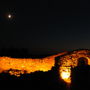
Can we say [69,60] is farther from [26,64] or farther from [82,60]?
[26,64]

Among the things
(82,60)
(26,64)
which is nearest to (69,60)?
(82,60)

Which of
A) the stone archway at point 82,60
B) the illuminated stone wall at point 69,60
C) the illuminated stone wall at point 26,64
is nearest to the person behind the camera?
the illuminated stone wall at point 69,60

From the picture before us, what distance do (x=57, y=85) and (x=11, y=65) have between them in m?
9.73

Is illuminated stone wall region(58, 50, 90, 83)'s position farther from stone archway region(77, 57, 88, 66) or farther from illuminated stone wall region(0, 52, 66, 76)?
illuminated stone wall region(0, 52, 66, 76)

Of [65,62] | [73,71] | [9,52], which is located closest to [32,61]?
[65,62]

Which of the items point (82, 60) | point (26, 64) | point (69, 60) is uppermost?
point (82, 60)

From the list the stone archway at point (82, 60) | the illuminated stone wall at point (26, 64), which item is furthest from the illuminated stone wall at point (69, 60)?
the illuminated stone wall at point (26, 64)

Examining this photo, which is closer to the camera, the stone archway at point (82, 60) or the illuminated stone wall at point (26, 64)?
the stone archway at point (82, 60)

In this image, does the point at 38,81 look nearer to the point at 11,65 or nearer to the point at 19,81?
the point at 19,81

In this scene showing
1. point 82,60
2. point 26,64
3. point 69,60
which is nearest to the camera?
point 69,60

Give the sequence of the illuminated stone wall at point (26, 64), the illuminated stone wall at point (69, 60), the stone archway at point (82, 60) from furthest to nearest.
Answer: the illuminated stone wall at point (26, 64) < the stone archway at point (82, 60) < the illuminated stone wall at point (69, 60)

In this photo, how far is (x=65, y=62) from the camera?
2375cm

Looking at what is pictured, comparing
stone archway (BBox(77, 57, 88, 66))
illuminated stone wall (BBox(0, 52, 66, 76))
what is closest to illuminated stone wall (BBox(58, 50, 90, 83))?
stone archway (BBox(77, 57, 88, 66))

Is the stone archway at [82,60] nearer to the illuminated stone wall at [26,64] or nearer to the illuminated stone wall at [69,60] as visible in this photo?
the illuminated stone wall at [69,60]
